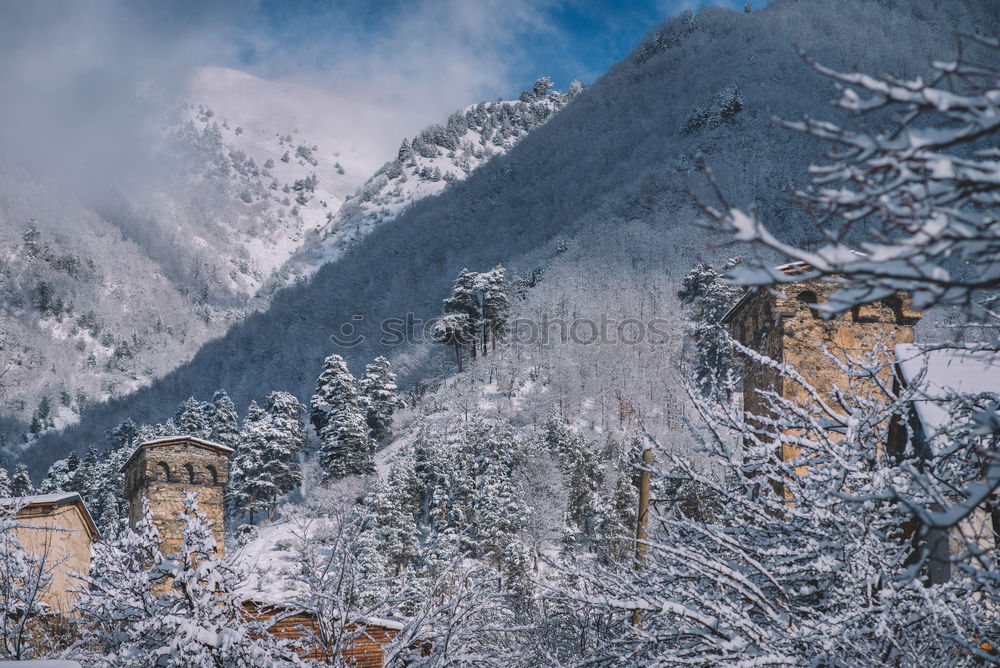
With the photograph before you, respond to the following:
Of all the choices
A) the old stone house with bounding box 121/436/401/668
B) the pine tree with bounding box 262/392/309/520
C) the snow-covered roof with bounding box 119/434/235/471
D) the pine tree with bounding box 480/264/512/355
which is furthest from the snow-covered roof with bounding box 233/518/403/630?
the pine tree with bounding box 480/264/512/355

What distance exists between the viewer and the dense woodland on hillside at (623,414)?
2.49 meters

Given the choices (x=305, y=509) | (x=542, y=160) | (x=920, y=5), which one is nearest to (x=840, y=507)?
(x=305, y=509)

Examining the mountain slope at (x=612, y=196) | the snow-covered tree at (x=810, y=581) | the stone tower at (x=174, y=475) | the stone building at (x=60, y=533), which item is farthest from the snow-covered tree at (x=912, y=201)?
the mountain slope at (x=612, y=196)

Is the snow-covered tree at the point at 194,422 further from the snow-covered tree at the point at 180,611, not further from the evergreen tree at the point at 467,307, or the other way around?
the snow-covered tree at the point at 180,611

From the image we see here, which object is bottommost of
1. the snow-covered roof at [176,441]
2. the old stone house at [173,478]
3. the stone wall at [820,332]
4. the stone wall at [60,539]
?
the stone wall at [60,539]

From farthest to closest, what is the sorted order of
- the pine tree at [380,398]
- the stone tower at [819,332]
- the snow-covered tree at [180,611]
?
1. the pine tree at [380,398]
2. the stone tower at [819,332]
3. the snow-covered tree at [180,611]

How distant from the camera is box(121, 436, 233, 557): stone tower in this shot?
14055mm

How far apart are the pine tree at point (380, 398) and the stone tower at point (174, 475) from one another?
Result: 40226mm

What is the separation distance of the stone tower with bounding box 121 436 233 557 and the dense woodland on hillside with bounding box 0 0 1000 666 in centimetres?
200

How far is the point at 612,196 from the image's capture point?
101062 millimetres

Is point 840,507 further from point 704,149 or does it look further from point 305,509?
point 704,149

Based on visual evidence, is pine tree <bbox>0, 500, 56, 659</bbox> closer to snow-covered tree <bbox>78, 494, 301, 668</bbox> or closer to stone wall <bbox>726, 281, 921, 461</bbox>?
snow-covered tree <bbox>78, 494, 301, 668</bbox>

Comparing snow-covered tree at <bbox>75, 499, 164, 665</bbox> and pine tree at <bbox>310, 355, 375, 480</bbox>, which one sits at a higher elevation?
pine tree at <bbox>310, 355, 375, 480</bbox>

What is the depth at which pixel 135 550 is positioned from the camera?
704cm
